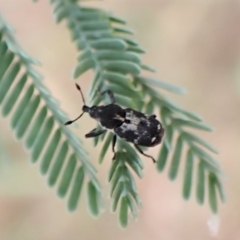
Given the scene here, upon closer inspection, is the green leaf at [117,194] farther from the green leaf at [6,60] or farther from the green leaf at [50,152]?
the green leaf at [6,60]

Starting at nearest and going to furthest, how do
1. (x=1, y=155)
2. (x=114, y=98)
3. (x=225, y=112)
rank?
(x=114, y=98) < (x=1, y=155) < (x=225, y=112)

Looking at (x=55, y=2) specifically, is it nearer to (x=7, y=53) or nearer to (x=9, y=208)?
(x=7, y=53)

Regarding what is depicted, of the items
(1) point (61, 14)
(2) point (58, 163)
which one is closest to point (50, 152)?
(2) point (58, 163)

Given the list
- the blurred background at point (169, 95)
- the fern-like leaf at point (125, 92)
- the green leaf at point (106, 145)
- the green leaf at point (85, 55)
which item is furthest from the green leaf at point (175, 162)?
the blurred background at point (169, 95)

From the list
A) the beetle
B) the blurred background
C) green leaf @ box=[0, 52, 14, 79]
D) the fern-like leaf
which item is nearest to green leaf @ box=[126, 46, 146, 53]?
the fern-like leaf

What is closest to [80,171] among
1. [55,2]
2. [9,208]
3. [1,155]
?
[55,2]

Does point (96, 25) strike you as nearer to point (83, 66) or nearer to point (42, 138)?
point (83, 66)
